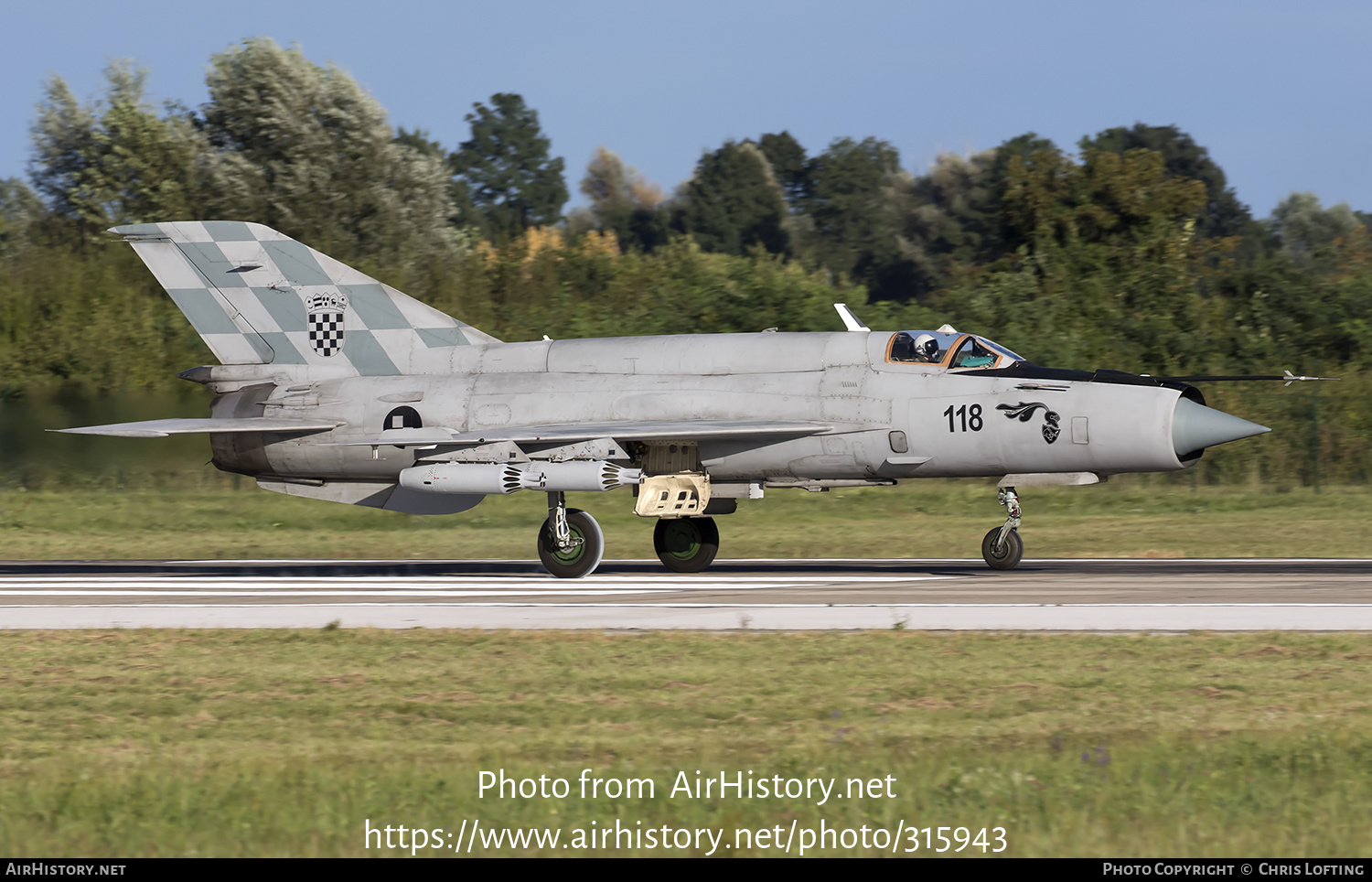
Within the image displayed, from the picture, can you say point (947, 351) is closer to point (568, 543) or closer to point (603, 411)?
point (603, 411)

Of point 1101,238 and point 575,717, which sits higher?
point 1101,238

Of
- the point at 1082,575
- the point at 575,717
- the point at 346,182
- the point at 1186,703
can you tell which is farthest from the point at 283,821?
the point at 346,182

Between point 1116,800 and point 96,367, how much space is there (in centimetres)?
Answer: 3127

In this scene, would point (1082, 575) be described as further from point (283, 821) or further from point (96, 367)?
point (96, 367)

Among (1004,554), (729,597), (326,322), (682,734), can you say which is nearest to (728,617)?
(729,597)

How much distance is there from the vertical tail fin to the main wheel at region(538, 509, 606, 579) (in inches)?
118

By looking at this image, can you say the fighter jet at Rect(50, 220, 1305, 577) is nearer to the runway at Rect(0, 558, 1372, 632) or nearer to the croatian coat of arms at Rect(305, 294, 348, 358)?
the croatian coat of arms at Rect(305, 294, 348, 358)

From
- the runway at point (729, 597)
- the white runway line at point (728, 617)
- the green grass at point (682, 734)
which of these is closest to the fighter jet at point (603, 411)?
the runway at point (729, 597)

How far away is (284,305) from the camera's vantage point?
19.8 meters

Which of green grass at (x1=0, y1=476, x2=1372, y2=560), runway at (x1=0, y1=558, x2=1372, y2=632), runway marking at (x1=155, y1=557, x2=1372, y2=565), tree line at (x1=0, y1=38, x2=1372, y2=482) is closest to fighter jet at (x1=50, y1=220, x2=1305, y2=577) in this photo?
runway at (x1=0, y1=558, x2=1372, y2=632)

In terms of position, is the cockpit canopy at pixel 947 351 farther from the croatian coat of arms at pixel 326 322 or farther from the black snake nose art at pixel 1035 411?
the croatian coat of arms at pixel 326 322

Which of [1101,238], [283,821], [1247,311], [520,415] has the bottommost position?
[283,821]

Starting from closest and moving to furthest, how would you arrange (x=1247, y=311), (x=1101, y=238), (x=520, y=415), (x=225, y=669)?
(x=225, y=669)
(x=520, y=415)
(x=1247, y=311)
(x=1101, y=238)
